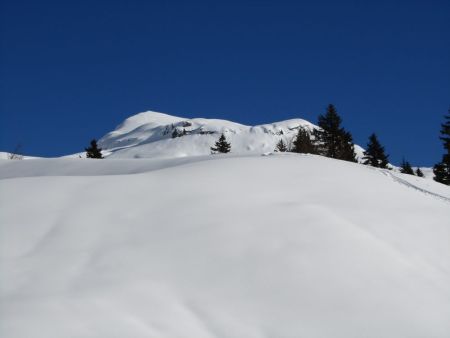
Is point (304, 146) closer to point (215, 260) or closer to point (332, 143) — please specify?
point (332, 143)

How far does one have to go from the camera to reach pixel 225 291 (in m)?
4.96

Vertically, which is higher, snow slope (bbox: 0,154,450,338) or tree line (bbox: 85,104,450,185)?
tree line (bbox: 85,104,450,185)

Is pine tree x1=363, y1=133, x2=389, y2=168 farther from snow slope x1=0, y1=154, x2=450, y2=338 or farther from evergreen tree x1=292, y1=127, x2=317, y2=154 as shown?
snow slope x1=0, y1=154, x2=450, y2=338

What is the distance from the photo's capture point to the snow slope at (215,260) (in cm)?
448

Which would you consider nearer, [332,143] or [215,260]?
[215,260]

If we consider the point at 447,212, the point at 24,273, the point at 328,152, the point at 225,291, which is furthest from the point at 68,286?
the point at 328,152

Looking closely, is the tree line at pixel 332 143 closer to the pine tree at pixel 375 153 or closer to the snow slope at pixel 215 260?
the pine tree at pixel 375 153

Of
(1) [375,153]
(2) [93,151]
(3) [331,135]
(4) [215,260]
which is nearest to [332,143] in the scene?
(3) [331,135]

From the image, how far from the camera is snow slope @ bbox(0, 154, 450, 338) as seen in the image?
14.7ft

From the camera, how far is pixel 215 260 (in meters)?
5.51

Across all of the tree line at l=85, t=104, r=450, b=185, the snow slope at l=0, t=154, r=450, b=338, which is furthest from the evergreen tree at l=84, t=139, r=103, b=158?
the snow slope at l=0, t=154, r=450, b=338

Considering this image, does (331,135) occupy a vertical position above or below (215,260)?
above

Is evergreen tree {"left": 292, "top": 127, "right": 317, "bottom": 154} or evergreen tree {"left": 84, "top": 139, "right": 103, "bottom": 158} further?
evergreen tree {"left": 84, "top": 139, "right": 103, "bottom": 158}

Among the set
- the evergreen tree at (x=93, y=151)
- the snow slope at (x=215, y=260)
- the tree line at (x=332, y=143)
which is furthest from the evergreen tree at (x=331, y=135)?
the snow slope at (x=215, y=260)
